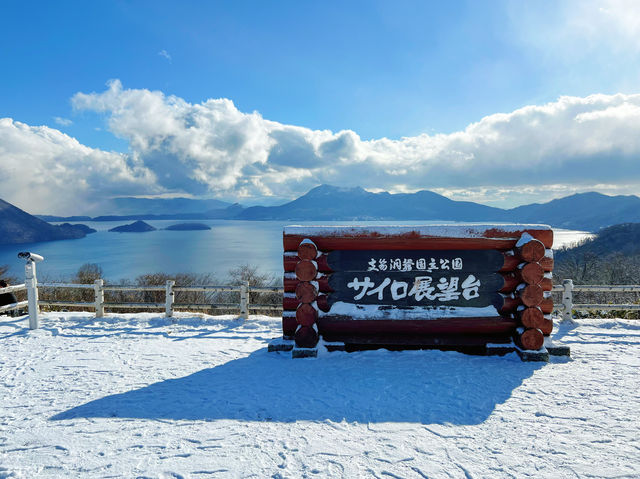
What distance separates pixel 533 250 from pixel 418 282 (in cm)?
196

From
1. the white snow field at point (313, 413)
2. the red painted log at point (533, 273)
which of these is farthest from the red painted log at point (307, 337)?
the red painted log at point (533, 273)

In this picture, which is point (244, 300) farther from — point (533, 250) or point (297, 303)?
point (533, 250)

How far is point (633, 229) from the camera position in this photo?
228 feet

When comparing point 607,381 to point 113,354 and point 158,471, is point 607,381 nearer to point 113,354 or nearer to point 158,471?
point 158,471

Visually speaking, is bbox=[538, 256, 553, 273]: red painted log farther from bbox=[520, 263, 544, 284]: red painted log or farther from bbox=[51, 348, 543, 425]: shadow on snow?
bbox=[51, 348, 543, 425]: shadow on snow

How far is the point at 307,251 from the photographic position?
5.93m

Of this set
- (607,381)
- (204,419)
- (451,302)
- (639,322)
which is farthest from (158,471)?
(639,322)

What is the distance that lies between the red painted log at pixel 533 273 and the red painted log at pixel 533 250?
0.34 feet

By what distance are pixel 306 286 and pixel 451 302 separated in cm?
260

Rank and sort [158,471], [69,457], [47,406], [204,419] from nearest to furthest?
1. [158,471]
2. [69,457]
3. [204,419]
4. [47,406]

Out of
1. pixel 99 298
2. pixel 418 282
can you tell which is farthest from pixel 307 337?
pixel 99 298

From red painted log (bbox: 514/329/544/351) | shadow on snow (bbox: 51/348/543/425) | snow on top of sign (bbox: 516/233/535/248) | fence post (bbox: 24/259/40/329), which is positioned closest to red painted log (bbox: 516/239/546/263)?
snow on top of sign (bbox: 516/233/535/248)

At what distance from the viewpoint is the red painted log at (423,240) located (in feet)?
19.6

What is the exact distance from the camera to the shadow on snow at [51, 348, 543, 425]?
13.3 feet
